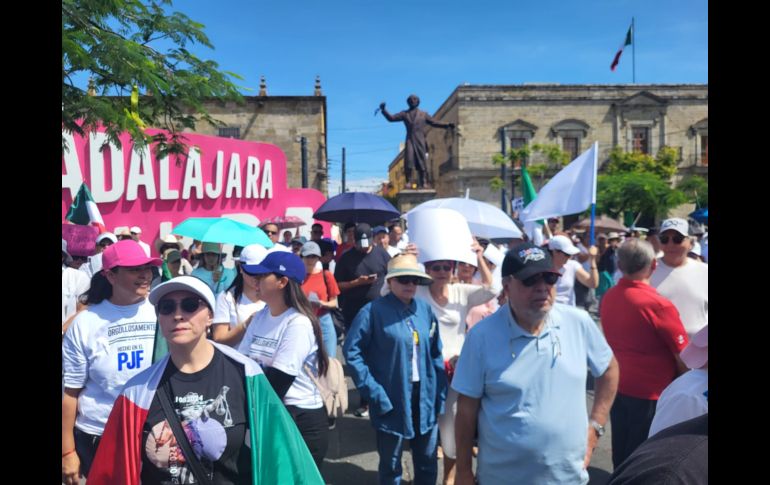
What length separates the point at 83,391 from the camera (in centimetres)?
296

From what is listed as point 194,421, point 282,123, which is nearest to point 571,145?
point 282,123

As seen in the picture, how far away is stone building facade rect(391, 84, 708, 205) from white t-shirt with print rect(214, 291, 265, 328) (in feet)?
139

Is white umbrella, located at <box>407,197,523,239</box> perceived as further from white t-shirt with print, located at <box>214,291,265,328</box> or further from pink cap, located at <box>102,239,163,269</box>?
pink cap, located at <box>102,239,163,269</box>

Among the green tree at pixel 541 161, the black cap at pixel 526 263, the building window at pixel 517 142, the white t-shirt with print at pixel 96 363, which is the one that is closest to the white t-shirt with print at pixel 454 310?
the black cap at pixel 526 263

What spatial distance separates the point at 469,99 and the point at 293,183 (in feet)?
80.7

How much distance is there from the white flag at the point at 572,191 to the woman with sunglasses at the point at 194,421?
5071 millimetres

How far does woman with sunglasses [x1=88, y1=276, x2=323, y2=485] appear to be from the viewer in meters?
2.19

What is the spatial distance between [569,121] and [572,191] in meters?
43.3

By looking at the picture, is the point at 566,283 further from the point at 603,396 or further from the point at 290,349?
the point at 290,349

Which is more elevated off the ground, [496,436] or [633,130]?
[633,130]

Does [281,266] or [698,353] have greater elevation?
[281,266]

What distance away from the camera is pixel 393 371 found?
3.54 meters
